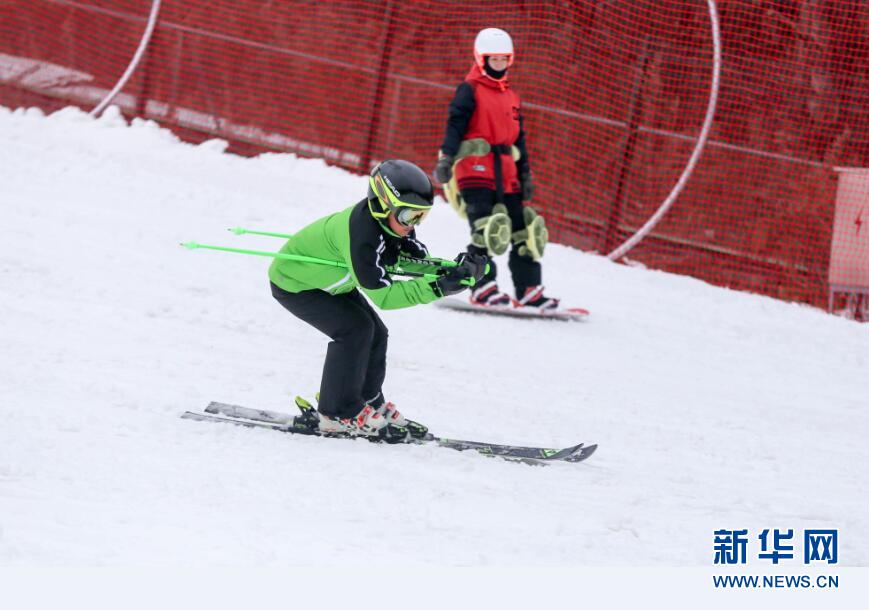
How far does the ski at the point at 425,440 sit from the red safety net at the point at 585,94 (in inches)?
192

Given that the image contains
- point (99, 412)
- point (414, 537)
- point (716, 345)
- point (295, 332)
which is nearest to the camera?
point (414, 537)

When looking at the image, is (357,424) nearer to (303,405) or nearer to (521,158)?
(303,405)

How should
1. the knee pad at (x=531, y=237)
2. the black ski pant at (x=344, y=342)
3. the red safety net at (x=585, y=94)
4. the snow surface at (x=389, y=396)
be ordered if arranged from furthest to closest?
1. the red safety net at (x=585, y=94)
2. the knee pad at (x=531, y=237)
3. the black ski pant at (x=344, y=342)
4. the snow surface at (x=389, y=396)

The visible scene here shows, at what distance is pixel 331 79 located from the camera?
11.6 metres

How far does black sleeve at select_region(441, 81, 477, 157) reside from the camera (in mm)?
7293

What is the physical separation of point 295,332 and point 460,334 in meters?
1.12

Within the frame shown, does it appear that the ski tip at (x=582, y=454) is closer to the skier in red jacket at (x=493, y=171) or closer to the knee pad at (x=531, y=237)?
the skier in red jacket at (x=493, y=171)

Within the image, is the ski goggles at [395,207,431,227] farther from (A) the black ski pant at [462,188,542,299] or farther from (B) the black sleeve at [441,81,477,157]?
(A) the black ski pant at [462,188,542,299]

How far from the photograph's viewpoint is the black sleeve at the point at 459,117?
7293 mm

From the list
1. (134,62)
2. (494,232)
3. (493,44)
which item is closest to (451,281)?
(494,232)

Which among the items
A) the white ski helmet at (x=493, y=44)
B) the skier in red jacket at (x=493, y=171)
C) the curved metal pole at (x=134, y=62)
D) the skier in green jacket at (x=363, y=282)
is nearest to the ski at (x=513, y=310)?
the skier in red jacket at (x=493, y=171)

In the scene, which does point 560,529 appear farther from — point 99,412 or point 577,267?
point 577,267

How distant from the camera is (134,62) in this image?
11.4 m

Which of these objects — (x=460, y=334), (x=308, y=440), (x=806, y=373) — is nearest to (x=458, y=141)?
(x=460, y=334)
